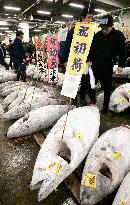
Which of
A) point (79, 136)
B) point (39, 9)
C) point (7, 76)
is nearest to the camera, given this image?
point (79, 136)

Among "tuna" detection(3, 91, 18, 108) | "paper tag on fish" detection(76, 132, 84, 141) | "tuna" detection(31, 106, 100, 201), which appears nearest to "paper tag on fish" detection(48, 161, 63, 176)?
"tuna" detection(31, 106, 100, 201)

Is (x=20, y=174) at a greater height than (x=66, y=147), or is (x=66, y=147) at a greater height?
(x=66, y=147)

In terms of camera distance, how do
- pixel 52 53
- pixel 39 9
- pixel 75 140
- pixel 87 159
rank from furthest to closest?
pixel 39 9 → pixel 52 53 → pixel 75 140 → pixel 87 159

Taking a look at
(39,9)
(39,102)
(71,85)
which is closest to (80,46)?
(71,85)

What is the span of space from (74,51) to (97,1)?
1666 centimetres

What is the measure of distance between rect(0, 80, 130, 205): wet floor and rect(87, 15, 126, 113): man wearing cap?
1158 millimetres

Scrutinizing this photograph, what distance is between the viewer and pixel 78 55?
383cm

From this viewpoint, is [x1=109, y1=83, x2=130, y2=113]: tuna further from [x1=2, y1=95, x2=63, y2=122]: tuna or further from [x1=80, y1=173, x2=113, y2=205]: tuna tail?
[x1=80, y1=173, x2=113, y2=205]: tuna tail

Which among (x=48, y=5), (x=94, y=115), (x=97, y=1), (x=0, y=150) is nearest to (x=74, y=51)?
(x=94, y=115)

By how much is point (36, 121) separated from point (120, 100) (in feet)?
7.16

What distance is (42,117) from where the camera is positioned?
5.04 meters

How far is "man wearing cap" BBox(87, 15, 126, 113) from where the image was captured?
17.5 ft

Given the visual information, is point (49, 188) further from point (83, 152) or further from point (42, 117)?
point (42, 117)

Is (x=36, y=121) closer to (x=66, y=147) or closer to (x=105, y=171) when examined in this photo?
(x=66, y=147)
